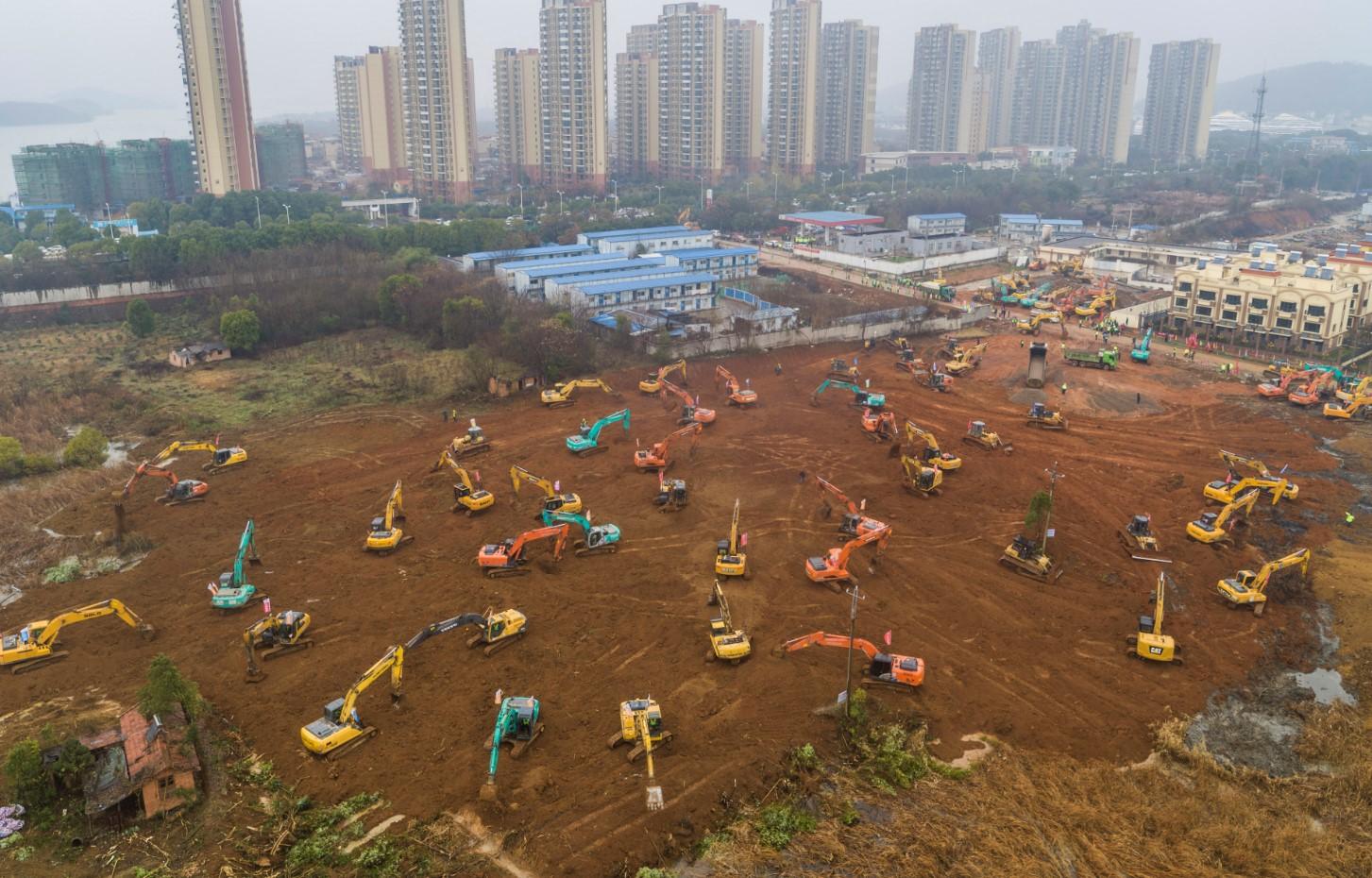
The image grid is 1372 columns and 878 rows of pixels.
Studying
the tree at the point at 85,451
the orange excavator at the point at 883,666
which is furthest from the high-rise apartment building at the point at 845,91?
the orange excavator at the point at 883,666

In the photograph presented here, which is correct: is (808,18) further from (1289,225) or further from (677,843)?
(677,843)

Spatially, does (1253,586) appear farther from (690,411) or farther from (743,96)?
(743,96)

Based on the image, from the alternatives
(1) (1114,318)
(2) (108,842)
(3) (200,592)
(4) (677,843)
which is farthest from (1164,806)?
(1) (1114,318)

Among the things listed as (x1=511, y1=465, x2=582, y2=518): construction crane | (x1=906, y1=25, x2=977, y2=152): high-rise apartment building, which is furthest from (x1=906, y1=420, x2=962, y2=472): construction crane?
(x1=906, y1=25, x2=977, y2=152): high-rise apartment building

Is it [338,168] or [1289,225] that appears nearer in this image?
[1289,225]

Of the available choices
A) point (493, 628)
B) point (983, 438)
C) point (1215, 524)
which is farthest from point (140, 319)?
point (1215, 524)

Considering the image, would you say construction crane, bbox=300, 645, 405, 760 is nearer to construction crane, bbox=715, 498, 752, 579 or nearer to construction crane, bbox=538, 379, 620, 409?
construction crane, bbox=715, 498, 752, 579

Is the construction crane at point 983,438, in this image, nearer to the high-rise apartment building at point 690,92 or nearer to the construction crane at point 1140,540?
the construction crane at point 1140,540
